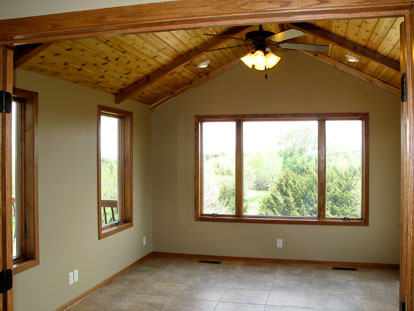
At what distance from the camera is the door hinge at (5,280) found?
215cm

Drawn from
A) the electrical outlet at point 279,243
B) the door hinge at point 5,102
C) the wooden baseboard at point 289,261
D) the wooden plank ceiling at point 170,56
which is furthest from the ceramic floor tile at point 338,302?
the door hinge at point 5,102

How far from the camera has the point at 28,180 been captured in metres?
3.89

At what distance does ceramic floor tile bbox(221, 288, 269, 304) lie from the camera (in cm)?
470

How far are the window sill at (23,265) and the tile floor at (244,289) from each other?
856 mm

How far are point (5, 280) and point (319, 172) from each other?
4.95m

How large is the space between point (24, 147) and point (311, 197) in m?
4.24

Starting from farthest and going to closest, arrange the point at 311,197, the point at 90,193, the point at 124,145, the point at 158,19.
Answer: the point at 311,197 → the point at 124,145 → the point at 90,193 → the point at 158,19

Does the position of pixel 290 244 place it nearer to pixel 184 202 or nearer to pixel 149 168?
pixel 184 202

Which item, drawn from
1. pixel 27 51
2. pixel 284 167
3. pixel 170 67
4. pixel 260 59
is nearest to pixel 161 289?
pixel 284 167

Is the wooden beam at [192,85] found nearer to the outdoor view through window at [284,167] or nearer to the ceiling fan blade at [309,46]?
the outdoor view through window at [284,167]

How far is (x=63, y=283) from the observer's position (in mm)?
4328

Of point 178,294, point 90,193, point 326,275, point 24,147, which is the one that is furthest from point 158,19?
point 326,275

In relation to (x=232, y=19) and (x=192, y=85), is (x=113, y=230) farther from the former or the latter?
(x=232, y=19)

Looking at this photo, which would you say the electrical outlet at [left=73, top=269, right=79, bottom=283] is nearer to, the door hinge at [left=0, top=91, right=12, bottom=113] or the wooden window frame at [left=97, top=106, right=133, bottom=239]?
the wooden window frame at [left=97, top=106, right=133, bottom=239]
